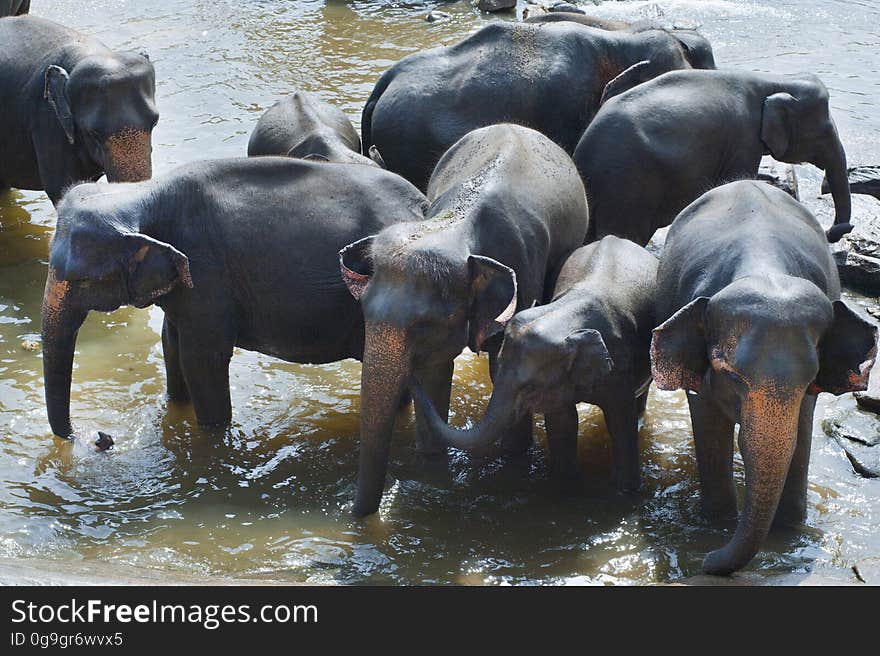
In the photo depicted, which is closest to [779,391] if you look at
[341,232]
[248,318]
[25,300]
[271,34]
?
[341,232]

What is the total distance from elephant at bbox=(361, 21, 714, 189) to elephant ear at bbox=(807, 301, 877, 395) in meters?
3.03

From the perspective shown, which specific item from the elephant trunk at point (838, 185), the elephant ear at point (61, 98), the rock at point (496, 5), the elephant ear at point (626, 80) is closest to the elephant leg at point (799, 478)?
the elephant trunk at point (838, 185)

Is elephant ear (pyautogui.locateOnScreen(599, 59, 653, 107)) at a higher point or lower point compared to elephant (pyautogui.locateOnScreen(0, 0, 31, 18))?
higher

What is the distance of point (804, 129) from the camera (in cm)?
662

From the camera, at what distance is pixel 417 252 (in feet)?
14.3

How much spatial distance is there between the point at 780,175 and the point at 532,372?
3.54 metres

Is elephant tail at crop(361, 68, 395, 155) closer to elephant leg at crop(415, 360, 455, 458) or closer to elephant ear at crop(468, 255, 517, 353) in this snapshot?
elephant leg at crop(415, 360, 455, 458)

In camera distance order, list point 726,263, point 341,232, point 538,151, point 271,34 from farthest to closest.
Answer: point 271,34, point 538,151, point 341,232, point 726,263

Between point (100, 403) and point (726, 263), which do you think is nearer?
point (726, 263)

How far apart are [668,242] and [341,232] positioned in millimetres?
1251

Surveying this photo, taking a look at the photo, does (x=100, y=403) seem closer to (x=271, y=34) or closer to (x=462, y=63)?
(x=462, y=63)

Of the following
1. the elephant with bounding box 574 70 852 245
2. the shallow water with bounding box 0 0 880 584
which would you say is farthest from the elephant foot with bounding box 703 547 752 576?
the elephant with bounding box 574 70 852 245

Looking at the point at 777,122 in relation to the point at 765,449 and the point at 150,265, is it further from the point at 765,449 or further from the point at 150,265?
the point at 150,265

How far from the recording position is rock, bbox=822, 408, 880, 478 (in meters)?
5.07
